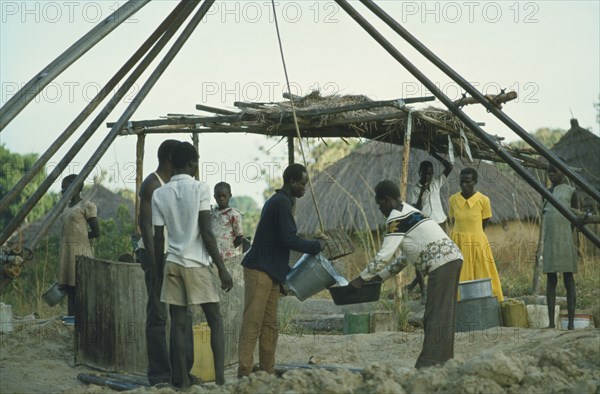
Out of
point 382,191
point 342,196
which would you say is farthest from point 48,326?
point 342,196

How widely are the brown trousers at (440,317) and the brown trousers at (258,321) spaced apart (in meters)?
1.13

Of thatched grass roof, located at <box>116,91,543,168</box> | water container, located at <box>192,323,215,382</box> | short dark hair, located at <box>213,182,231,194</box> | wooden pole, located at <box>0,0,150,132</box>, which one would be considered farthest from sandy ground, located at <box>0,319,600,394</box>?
thatched grass roof, located at <box>116,91,543,168</box>

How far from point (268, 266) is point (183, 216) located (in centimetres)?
86

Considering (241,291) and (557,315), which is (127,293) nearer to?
(241,291)

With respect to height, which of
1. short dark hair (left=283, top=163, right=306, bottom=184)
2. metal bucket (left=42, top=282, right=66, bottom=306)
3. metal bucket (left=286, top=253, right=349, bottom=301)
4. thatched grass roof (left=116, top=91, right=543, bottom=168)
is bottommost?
metal bucket (left=42, top=282, right=66, bottom=306)

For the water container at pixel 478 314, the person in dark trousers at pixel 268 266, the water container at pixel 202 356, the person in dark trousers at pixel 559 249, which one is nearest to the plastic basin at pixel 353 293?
the person in dark trousers at pixel 268 266

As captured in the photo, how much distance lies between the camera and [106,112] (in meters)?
6.87

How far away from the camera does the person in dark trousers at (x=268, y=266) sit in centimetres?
Result: 647

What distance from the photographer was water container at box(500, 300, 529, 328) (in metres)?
9.27

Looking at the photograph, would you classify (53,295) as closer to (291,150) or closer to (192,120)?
(192,120)

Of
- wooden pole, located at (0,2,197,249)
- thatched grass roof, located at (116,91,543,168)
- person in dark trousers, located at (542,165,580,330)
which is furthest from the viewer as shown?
thatched grass roof, located at (116,91,543,168)

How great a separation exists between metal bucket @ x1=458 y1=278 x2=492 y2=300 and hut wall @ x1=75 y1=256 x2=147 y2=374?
10.9 feet

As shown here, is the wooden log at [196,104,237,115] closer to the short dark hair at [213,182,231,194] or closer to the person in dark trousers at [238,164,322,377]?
the short dark hair at [213,182,231,194]

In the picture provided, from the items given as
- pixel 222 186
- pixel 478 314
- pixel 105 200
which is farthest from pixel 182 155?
pixel 105 200
